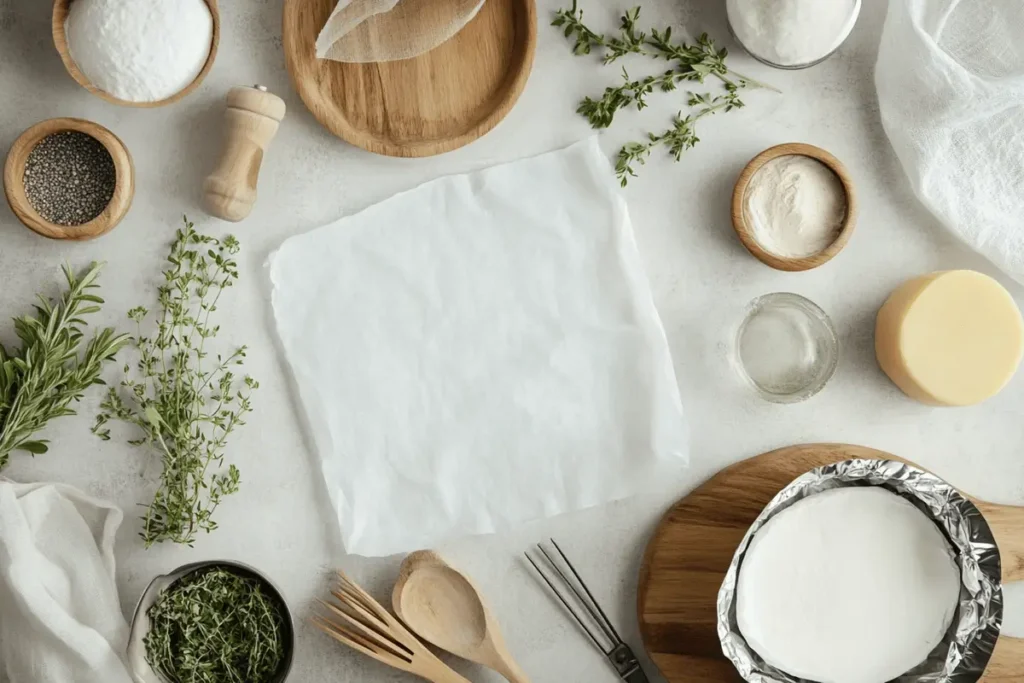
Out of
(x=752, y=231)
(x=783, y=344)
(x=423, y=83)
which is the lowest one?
(x=783, y=344)

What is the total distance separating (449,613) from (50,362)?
507mm

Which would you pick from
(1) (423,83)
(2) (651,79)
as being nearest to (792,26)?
(2) (651,79)

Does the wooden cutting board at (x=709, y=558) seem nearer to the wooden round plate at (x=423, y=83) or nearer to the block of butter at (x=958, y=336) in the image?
the block of butter at (x=958, y=336)

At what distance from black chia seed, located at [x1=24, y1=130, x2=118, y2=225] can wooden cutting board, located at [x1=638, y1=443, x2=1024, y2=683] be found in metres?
0.73

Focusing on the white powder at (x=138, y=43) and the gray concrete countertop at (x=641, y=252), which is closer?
the white powder at (x=138, y=43)

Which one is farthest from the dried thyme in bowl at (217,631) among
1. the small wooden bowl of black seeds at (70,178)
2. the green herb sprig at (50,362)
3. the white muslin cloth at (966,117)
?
the white muslin cloth at (966,117)

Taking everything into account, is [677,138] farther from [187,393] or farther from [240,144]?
[187,393]

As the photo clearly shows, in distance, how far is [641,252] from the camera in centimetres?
101

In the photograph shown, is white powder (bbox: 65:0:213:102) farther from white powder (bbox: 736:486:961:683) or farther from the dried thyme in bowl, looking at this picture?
white powder (bbox: 736:486:961:683)

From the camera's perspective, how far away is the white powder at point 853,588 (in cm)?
89

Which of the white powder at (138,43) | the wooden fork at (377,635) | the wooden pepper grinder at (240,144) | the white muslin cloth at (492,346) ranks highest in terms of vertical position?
the white powder at (138,43)

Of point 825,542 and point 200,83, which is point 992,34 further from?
point 200,83

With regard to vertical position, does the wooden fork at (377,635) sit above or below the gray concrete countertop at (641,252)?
below

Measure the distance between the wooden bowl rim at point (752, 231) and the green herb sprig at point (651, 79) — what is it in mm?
81
